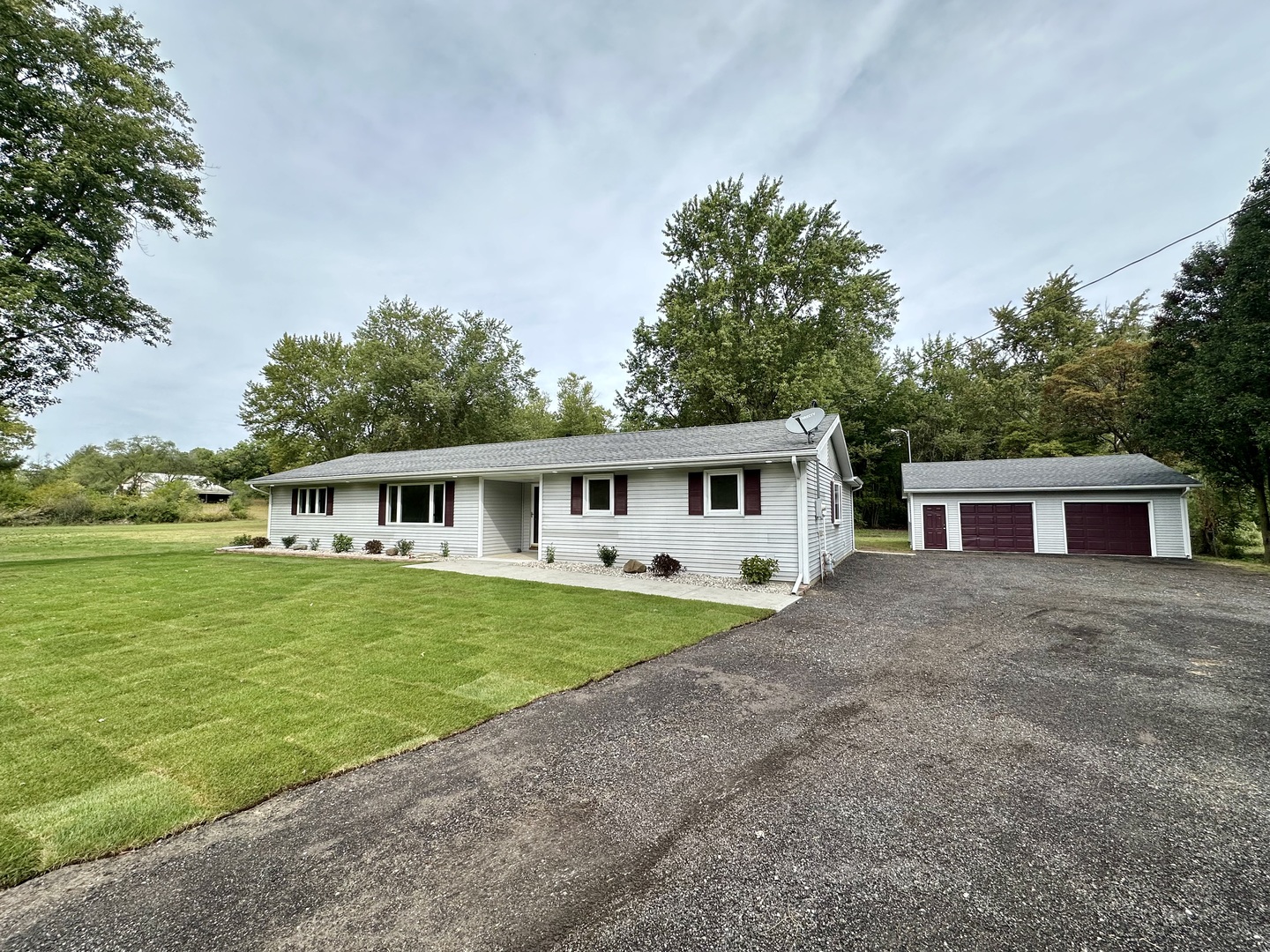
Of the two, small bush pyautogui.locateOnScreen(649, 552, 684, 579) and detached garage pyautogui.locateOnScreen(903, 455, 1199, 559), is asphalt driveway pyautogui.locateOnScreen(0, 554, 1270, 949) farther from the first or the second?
detached garage pyautogui.locateOnScreen(903, 455, 1199, 559)

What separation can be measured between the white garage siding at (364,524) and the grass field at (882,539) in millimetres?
14722

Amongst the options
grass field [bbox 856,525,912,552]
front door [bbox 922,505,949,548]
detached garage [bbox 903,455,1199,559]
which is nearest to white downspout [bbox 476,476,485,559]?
grass field [bbox 856,525,912,552]

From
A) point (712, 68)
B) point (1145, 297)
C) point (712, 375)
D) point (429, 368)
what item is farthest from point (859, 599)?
point (1145, 297)

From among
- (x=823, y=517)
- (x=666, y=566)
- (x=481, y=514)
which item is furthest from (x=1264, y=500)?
(x=481, y=514)

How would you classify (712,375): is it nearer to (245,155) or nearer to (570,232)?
(570,232)

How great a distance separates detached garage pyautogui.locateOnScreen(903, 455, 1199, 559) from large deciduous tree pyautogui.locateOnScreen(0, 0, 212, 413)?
2636cm

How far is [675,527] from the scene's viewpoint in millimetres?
11492

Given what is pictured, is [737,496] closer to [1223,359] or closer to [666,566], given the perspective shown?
[666,566]

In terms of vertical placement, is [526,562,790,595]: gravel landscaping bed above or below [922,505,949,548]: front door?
below

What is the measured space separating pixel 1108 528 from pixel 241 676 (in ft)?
73.5

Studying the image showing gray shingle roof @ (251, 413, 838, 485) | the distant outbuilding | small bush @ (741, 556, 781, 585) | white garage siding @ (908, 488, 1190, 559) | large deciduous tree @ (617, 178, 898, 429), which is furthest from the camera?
the distant outbuilding

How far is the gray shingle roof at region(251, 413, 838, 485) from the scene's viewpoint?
10.9m

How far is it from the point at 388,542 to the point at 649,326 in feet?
58.7

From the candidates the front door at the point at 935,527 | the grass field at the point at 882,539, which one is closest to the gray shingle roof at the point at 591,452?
the front door at the point at 935,527
